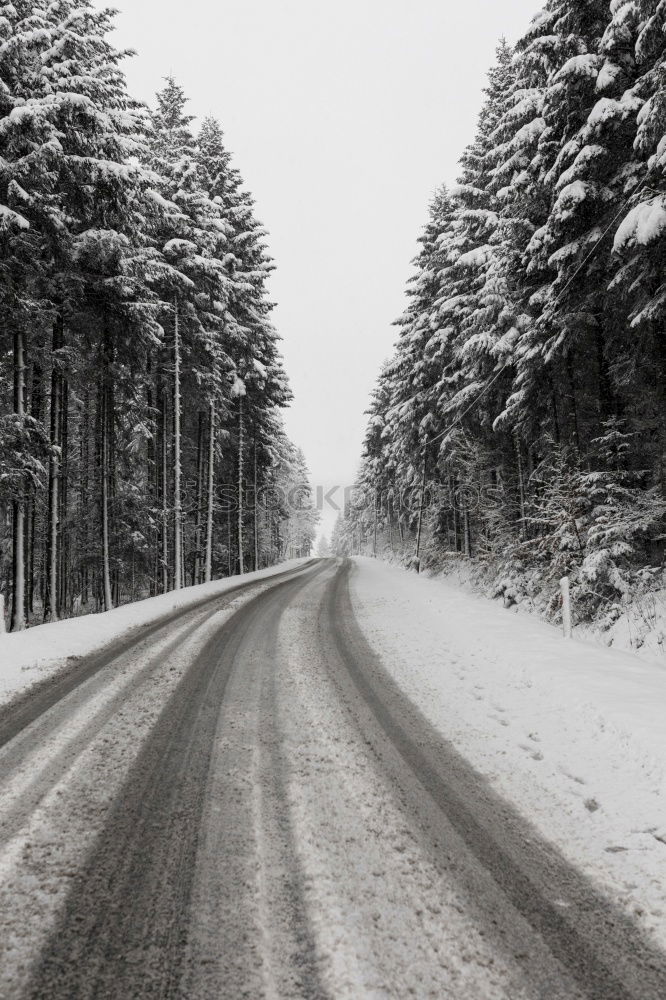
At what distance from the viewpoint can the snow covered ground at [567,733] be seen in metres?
2.60

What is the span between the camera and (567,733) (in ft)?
13.2

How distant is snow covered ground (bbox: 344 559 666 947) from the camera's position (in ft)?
8.54

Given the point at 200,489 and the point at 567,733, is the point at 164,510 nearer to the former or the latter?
the point at 200,489

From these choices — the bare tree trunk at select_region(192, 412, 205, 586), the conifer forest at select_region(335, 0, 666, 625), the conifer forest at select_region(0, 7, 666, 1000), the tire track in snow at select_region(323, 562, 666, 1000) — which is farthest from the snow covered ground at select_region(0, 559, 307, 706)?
the bare tree trunk at select_region(192, 412, 205, 586)

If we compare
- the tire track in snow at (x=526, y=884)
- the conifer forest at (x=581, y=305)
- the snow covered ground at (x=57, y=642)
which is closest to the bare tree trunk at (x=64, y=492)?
the snow covered ground at (x=57, y=642)

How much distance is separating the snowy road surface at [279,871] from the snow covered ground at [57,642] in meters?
1.43

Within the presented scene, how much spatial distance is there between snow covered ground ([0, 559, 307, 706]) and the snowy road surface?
1.43 metres

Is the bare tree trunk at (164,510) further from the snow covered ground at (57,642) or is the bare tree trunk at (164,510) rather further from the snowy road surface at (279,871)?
the snowy road surface at (279,871)

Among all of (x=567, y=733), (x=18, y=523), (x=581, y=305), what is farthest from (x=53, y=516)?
(x=581, y=305)

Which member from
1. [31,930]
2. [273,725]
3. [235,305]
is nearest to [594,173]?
[273,725]

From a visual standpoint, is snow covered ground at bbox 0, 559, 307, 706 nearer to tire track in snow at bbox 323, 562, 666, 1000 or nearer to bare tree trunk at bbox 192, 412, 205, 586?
tire track in snow at bbox 323, 562, 666, 1000

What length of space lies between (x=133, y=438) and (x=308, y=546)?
221 ft

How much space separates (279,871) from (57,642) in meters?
6.79

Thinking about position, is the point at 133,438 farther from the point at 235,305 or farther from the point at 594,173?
the point at 594,173
